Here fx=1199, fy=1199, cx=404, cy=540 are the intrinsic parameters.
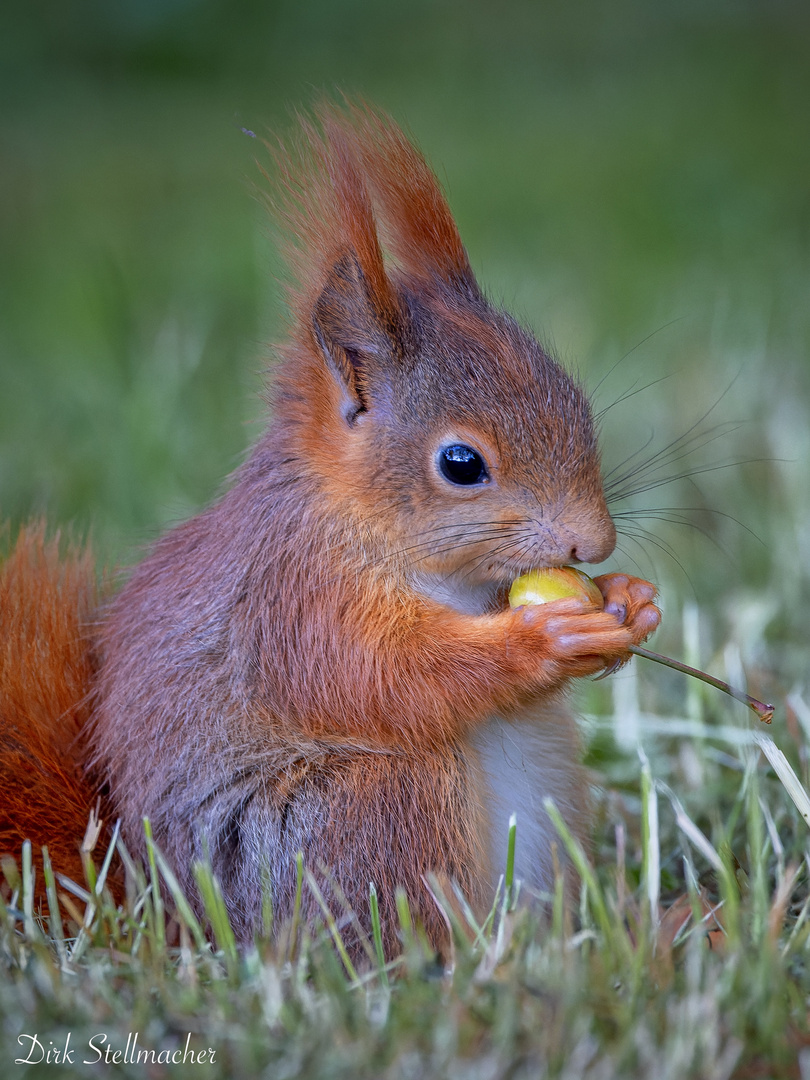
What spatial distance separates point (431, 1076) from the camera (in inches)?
46.4

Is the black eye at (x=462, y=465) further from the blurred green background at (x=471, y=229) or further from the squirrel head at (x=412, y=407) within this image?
the blurred green background at (x=471, y=229)

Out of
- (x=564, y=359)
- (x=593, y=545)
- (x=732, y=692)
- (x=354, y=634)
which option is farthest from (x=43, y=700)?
(x=564, y=359)

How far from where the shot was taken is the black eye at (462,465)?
166cm

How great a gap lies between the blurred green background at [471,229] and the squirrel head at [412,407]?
0.38ft

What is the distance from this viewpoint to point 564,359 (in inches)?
89.7

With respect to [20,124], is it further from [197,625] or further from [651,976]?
[651,976]

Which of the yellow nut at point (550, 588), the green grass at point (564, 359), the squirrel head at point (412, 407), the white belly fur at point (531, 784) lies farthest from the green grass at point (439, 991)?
the squirrel head at point (412, 407)

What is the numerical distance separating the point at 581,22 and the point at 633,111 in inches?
86.6

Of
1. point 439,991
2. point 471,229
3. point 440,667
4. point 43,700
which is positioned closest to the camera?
point 439,991

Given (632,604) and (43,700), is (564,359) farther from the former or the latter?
(43,700)

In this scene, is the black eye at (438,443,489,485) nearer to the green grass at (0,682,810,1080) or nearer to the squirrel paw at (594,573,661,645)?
the squirrel paw at (594,573,661,645)

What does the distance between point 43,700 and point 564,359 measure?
3.75 feet

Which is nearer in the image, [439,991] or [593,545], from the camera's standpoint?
[439,991]

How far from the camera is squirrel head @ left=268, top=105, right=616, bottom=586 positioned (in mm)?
1647
